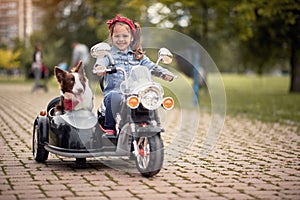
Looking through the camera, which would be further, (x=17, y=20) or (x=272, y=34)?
(x=17, y=20)

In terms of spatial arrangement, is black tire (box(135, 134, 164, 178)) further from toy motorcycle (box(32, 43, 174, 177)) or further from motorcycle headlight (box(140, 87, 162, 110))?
motorcycle headlight (box(140, 87, 162, 110))

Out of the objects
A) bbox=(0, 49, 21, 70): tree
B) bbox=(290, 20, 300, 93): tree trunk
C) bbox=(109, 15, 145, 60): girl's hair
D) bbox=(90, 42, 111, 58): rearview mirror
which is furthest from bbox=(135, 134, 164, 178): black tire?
bbox=(0, 49, 21, 70): tree

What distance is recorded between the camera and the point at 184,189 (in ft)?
18.9

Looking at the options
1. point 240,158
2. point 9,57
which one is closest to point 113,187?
point 240,158

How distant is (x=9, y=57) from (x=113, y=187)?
3826 cm

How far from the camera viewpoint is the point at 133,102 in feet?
20.3

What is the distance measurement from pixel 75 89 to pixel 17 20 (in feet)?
137

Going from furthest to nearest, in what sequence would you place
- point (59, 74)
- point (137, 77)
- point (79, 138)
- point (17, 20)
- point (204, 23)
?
point (17, 20) < point (204, 23) < point (59, 74) < point (79, 138) < point (137, 77)

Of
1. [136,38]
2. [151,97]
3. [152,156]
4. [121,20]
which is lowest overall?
[152,156]

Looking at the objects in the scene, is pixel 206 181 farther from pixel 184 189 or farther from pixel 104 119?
pixel 104 119

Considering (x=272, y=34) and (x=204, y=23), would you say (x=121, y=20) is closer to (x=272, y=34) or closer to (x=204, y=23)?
(x=204, y=23)

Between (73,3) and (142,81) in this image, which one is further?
(73,3)

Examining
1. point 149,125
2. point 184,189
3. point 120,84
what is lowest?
point 184,189

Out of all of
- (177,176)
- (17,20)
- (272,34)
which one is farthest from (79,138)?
(17,20)
